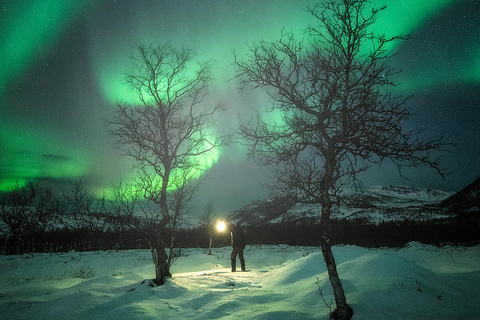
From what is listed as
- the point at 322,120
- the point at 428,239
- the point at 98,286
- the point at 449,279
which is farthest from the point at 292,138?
the point at 428,239

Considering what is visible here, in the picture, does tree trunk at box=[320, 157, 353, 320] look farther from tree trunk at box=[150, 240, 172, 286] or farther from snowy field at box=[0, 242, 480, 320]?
tree trunk at box=[150, 240, 172, 286]

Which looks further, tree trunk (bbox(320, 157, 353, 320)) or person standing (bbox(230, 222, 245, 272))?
person standing (bbox(230, 222, 245, 272))

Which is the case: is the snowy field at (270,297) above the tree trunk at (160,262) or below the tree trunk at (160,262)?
below

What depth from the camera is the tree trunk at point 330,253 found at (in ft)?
14.7

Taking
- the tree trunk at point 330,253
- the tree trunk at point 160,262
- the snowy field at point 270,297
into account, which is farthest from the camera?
the tree trunk at point 160,262

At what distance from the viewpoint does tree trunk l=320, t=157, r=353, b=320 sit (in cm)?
447

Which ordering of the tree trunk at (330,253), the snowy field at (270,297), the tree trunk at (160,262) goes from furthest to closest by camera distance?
1. the tree trunk at (160,262)
2. the snowy field at (270,297)
3. the tree trunk at (330,253)

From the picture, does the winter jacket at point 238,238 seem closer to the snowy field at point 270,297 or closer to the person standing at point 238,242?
the person standing at point 238,242

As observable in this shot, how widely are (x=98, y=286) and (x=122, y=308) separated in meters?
2.15

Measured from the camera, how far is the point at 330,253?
470 centimetres

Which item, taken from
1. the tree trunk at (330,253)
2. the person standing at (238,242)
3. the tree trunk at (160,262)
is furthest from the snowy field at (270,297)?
the person standing at (238,242)

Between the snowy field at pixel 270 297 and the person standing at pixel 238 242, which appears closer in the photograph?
the snowy field at pixel 270 297

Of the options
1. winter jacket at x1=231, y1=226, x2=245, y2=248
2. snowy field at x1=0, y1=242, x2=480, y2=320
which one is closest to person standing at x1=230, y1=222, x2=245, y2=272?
winter jacket at x1=231, y1=226, x2=245, y2=248

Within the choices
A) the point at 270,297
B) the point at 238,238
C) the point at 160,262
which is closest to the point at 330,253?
the point at 270,297
